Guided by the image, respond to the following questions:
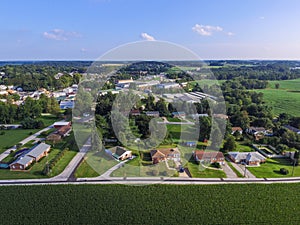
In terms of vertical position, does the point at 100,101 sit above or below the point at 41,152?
above

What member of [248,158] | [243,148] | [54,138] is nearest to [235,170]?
[248,158]

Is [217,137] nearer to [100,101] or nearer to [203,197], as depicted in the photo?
[203,197]

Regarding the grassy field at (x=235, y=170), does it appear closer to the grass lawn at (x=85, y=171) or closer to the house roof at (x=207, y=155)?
the house roof at (x=207, y=155)

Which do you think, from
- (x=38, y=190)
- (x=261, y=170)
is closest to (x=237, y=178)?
(x=261, y=170)

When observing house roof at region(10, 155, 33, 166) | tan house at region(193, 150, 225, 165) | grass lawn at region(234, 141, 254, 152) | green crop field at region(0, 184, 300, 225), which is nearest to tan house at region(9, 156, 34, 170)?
house roof at region(10, 155, 33, 166)

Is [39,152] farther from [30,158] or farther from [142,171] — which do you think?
[142,171]

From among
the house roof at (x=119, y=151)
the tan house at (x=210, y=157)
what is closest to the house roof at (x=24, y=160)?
the house roof at (x=119, y=151)
